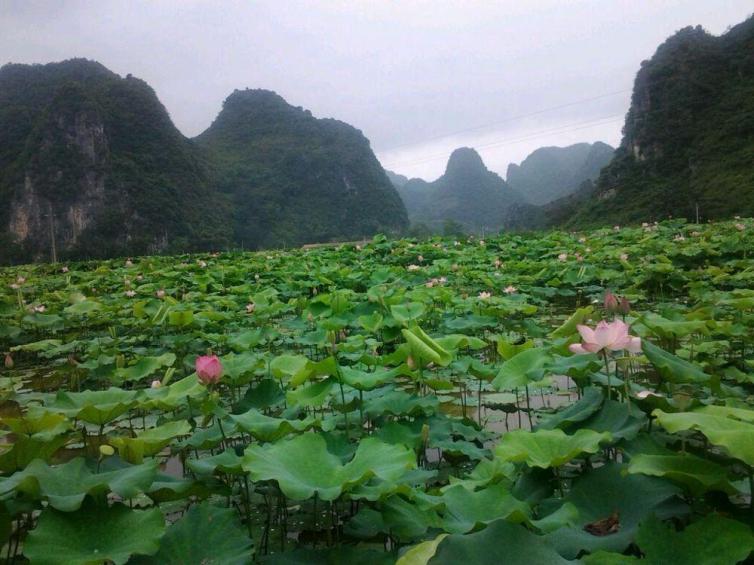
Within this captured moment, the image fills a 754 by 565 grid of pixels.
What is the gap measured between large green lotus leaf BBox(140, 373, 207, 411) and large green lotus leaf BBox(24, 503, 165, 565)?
0.58 metres

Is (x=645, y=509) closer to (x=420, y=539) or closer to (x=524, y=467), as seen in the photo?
(x=524, y=467)

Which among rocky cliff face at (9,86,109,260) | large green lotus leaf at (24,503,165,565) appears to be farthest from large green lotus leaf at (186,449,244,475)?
rocky cliff face at (9,86,109,260)

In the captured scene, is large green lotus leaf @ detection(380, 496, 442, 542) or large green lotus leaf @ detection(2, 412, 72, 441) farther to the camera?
large green lotus leaf @ detection(2, 412, 72, 441)

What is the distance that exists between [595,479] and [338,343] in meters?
1.58

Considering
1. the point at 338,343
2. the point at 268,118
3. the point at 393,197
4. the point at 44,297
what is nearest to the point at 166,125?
the point at 268,118

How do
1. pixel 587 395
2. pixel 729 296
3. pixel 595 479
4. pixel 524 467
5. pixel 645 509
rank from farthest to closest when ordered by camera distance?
pixel 729 296 → pixel 587 395 → pixel 524 467 → pixel 595 479 → pixel 645 509

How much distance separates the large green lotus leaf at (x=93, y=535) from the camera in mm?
914

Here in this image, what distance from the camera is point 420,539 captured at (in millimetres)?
1087

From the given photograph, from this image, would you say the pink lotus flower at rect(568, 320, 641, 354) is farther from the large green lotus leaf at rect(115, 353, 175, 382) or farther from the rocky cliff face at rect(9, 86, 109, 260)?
the rocky cliff face at rect(9, 86, 109, 260)

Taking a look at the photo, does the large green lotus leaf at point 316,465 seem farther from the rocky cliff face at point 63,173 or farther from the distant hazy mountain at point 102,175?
the rocky cliff face at point 63,173

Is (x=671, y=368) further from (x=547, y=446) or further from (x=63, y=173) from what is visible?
(x=63, y=173)

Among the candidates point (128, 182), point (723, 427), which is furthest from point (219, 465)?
point (128, 182)

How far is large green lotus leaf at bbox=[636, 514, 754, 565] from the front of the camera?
0.85 m

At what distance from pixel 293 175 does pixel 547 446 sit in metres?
49.2
